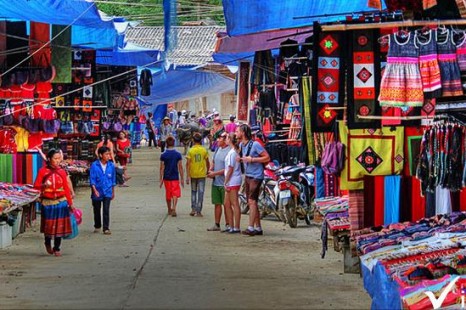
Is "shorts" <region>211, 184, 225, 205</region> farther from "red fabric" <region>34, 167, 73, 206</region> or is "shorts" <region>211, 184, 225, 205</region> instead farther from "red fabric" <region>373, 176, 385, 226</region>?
"red fabric" <region>373, 176, 385, 226</region>

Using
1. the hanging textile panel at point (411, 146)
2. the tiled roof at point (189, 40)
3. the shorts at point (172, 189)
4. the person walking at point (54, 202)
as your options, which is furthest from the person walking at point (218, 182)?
the tiled roof at point (189, 40)

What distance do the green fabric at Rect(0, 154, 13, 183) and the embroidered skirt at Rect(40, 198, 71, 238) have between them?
14.0 ft

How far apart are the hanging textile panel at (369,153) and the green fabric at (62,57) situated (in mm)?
9458

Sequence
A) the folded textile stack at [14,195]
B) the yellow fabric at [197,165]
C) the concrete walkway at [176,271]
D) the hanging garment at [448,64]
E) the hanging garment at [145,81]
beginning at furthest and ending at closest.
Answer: the hanging garment at [145,81], the yellow fabric at [197,165], the folded textile stack at [14,195], the concrete walkway at [176,271], the hanging garment at [448,64]

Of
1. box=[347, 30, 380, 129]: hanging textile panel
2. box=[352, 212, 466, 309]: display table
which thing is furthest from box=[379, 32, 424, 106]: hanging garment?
box=[347, 30, 380, 129]: hanging textile panel

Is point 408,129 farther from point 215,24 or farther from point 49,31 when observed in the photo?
point 215,24

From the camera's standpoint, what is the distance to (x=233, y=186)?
17.5m

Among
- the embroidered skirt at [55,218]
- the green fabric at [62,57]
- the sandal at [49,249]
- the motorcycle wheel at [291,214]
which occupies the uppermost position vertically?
the green fabric at [62,57]

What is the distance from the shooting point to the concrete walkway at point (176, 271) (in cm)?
1101

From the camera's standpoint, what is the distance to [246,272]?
1305 cm

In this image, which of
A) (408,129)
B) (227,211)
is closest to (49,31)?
(227,211)

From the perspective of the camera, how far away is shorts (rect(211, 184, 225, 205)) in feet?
59.4

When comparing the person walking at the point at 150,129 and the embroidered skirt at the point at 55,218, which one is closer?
the embroidered skirt at the point at 55,218

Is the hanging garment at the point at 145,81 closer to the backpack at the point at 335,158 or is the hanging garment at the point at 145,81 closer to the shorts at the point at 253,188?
the shorts at the point at 253,188
